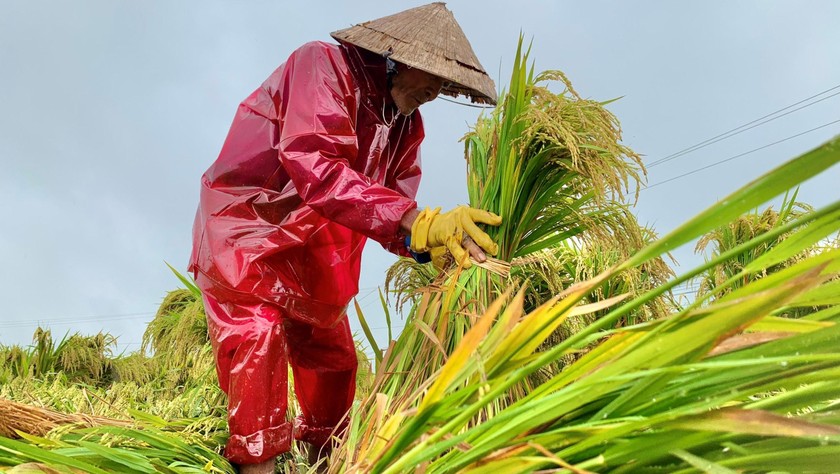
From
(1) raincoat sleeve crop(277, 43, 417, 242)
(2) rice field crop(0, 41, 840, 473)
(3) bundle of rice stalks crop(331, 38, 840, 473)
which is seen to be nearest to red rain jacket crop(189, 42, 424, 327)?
(1) raincoat sleeve crop(277, 43, 417, 242)

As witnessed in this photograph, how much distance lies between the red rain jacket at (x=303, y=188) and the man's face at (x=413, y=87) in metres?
0.05

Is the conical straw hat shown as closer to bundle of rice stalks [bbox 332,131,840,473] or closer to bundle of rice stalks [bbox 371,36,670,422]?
bundle of rice stalks [bbox 371,36,670,422]

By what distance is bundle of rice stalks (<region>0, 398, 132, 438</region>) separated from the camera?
6.27ft

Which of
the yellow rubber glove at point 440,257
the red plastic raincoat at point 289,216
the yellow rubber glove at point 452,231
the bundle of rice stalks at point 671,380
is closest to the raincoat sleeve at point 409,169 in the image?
the red plastic raincoat at point 289,216

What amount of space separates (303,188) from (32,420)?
0.97m

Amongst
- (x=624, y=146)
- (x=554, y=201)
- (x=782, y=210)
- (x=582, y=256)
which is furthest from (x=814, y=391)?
(x=782, y=210)

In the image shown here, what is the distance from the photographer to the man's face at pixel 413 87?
2.36m

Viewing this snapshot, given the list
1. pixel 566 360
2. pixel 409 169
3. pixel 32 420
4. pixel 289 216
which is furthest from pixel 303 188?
pixel 566 360

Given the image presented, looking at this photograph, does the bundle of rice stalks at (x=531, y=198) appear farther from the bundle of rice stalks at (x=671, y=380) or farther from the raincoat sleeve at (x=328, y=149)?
the bundle of rice stalks at (x=671, y=380)

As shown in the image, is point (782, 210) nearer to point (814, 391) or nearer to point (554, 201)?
point (554, 201)

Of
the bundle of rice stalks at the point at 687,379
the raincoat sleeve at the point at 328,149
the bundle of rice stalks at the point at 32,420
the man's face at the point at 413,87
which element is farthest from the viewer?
the man's face at the point at 413,87

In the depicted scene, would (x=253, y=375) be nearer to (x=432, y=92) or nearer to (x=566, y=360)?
(x=432, y=92)

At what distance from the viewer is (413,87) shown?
2.39 meters

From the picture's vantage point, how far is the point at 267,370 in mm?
2232
